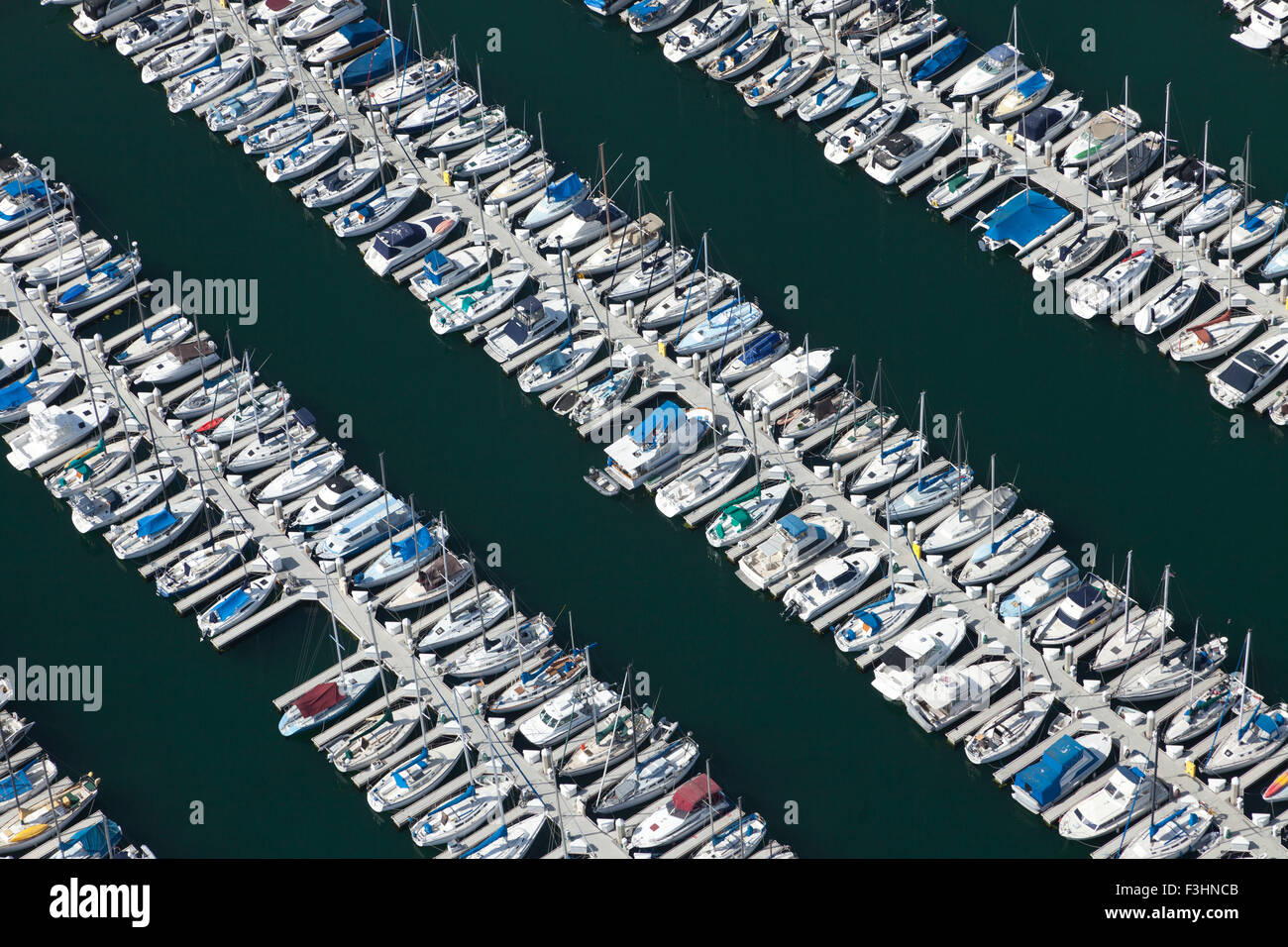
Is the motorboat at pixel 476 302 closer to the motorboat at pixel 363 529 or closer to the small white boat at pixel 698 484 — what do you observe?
the motorboat at pixel 363 529

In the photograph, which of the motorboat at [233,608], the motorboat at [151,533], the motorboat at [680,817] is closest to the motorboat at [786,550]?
the motorboat at [680,817]

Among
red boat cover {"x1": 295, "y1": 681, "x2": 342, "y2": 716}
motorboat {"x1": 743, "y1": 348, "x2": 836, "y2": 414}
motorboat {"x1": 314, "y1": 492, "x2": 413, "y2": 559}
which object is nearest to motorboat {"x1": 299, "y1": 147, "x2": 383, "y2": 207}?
motorboat {"x1": 314, "y1": 492, "x2": 413, "y2": 559}

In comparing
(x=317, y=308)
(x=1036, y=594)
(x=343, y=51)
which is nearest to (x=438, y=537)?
(x=317, y=308)

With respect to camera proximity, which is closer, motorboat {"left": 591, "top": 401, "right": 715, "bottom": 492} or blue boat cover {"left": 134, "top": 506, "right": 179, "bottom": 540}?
blue boat cover {"left": 134, "top": 506, "right": 179, "bottom": 540}

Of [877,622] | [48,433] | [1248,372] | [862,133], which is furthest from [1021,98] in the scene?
[48,433]

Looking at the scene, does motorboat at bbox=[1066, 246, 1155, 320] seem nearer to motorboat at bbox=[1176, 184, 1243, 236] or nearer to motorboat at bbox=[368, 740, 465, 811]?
motorboat at bbox=[1176, 184, 1243, 236]

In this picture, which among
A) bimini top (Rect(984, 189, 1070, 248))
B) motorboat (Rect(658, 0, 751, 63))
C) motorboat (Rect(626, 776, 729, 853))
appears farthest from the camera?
motorboat (Rect(658, 0, 751, 63))
